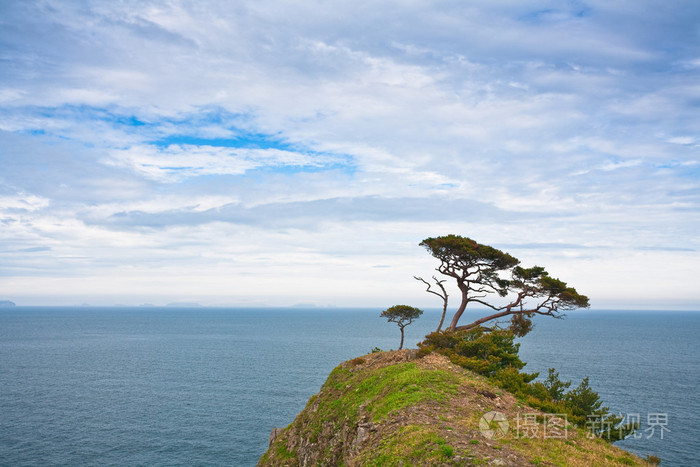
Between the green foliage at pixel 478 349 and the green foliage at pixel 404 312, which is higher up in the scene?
the green foliage at pixel 404 312

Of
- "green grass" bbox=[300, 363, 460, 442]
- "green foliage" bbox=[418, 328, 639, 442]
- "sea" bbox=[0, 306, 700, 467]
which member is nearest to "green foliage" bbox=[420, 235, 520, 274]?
"green foliage" bbox=[418, 328, 639, 442]

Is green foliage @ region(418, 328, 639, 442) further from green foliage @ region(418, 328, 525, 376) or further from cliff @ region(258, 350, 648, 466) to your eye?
cliff @ region(258, 350, 648, 466)

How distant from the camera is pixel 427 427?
1991cm

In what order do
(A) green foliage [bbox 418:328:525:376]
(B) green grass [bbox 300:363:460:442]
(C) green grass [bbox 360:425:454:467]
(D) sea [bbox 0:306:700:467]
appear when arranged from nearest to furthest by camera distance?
(C) green grass [bbox 360:425:454:467] < (B) green grass [bbox 300:363:460:442] < (A) green foliage [bbox 418:328:525:376] < (D) sea [bbox 0:306:700:467]

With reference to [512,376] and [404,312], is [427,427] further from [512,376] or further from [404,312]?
[404,312]

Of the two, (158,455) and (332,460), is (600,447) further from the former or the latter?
(158,455)

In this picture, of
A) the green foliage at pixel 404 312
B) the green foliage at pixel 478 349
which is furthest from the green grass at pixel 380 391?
the green foliage at pixel 404 312

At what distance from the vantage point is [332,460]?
87.9ft

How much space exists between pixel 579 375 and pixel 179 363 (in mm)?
114134

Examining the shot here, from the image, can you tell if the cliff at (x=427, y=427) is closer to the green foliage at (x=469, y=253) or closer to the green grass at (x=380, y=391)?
the green grass at (x=380, y=391)

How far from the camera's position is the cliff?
57.2ft

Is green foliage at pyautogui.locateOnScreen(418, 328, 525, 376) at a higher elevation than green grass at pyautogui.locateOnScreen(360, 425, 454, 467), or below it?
higher

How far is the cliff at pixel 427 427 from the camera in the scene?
17.4 metres

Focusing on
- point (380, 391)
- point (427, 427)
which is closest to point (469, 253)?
point (380, 391)
